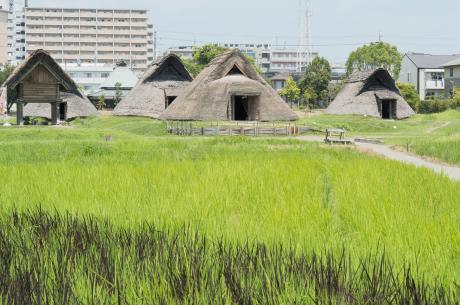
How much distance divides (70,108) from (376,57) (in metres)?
40.4

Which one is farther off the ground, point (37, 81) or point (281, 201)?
point (37, 81)

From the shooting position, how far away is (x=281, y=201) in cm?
594

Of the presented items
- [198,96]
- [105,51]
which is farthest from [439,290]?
[105,51]

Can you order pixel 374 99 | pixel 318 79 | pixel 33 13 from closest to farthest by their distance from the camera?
pixel 374 99 → pixel 318 79 → pixel 33 13

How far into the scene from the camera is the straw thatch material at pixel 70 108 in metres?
38.9

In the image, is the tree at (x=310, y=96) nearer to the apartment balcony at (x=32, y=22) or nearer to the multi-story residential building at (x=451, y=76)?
the multi-story residential building at (x=451, y=76)

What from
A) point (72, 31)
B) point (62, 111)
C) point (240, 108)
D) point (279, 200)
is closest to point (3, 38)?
point (72, 31)

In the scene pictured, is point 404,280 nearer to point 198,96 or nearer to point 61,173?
point 61,173

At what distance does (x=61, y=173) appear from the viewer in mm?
8609

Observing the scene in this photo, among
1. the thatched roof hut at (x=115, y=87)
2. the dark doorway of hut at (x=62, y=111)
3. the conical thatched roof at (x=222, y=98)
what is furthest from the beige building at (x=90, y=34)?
the conical thatched roof at (x=222, y=98)

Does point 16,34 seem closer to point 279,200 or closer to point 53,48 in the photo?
point 53,48

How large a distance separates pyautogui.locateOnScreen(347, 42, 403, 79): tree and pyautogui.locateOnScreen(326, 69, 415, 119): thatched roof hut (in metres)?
25.5

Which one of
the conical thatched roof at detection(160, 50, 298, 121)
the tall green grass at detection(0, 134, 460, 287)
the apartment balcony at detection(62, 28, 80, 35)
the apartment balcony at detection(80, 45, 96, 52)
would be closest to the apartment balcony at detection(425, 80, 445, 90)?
the conical thatched roof at detection(160, 50, 298, 121)

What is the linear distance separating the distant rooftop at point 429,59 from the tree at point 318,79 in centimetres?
1125
